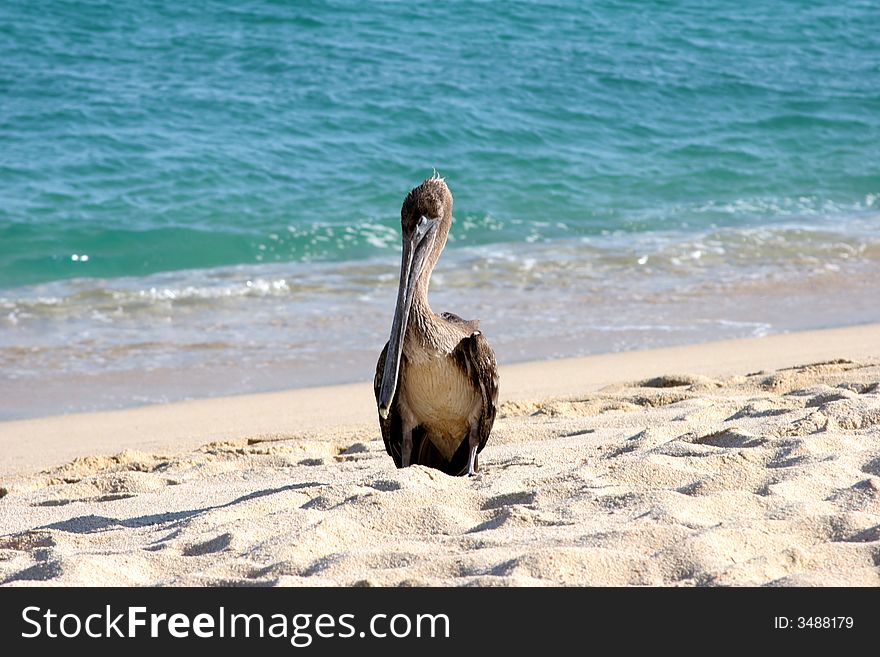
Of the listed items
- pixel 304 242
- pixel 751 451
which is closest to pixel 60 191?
pixel 304 242

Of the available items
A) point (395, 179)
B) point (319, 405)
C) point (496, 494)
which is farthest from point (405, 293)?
point (395, 179)

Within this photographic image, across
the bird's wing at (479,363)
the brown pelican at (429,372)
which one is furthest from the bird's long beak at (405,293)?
the bird's wing at (479,363)

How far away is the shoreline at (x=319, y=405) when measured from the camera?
585cm

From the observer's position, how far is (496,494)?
3789 millimetres

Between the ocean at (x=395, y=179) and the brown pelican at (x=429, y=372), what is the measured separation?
2.81 m

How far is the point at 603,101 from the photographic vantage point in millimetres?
17406

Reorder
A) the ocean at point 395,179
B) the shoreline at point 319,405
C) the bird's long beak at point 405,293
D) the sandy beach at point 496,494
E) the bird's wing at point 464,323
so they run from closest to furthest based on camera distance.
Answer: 1. the sandy beach at point 496,494
2. the bird's long beak at point 405,293
3. the bird's wing at point 464,323
4. the shoreline at point 319,405
5. the ocean at point 395,179

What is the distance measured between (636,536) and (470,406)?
4.22 feet

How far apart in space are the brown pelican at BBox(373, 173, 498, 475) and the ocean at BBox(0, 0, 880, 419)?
9.21 feet

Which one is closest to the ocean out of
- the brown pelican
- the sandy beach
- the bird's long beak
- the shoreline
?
the shoreline

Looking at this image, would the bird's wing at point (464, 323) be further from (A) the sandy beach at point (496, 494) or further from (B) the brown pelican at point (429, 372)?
(A) the sandy beach at point (496, 494)

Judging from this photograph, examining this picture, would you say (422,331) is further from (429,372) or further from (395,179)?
(395,179)

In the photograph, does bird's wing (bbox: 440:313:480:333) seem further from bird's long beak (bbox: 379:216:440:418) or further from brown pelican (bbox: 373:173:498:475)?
bird's long beak (bbox: 379:216:440:418)
